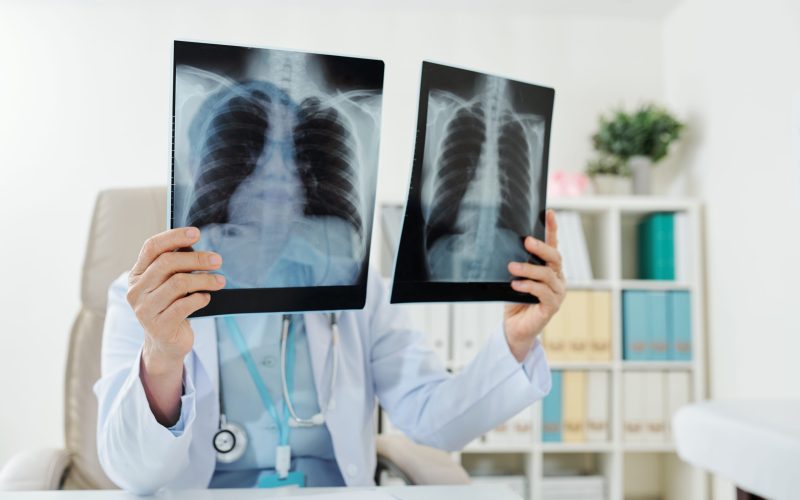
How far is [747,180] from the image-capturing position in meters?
2.18

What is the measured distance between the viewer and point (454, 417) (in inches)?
42.4

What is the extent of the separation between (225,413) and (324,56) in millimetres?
599

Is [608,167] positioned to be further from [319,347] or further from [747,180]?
[319,347]

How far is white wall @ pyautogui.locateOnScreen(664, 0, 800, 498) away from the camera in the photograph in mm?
1969

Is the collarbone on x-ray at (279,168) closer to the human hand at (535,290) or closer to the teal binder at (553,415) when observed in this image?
the human hand at (535,290)

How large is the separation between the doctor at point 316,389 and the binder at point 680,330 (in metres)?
1.52

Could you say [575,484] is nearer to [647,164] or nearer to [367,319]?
[647,164]

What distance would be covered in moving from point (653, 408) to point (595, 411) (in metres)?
0.21

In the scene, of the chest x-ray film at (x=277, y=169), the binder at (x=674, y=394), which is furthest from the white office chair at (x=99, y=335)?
the binder at (x=674, y=394)

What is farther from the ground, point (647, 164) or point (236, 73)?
point (647, 164)

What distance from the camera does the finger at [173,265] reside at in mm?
712

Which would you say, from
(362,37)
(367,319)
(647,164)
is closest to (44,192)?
(362,37)

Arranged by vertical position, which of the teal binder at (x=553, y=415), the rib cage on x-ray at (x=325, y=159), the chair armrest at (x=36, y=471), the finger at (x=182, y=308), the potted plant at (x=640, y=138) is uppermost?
the potted plant at (x=640, y=138)

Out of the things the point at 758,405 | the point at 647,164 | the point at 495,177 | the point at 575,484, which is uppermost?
the point at 647,164
